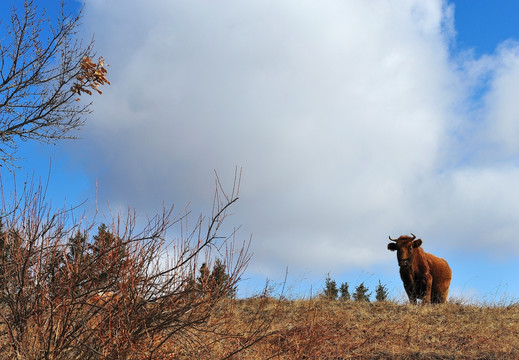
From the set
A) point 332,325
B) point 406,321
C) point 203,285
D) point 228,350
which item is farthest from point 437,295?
point 203,285

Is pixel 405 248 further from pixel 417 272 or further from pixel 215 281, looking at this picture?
pixel 215 281

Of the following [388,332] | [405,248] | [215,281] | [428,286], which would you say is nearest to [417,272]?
[428,286]

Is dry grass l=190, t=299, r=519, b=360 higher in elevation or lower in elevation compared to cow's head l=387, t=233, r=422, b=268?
lower

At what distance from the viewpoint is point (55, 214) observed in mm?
5992

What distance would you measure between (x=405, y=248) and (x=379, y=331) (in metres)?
4.91

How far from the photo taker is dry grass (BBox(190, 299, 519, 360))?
25.6 ft

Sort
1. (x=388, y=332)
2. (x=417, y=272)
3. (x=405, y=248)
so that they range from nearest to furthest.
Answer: (x=388, y=332) → (x=405, y=248) → (x=417, y=272)

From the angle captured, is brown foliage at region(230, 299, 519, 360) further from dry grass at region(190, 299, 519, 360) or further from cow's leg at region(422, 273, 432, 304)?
cow's leg at region(422, 273, 432, 304)

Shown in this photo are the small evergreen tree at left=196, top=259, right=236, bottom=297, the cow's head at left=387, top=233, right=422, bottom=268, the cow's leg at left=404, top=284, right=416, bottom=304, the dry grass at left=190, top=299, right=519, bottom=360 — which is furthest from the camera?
the cow's leg at left=404, top=284, right=416, bottom=304

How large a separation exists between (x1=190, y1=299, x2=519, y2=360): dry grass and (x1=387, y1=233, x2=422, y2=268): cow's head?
1.65m

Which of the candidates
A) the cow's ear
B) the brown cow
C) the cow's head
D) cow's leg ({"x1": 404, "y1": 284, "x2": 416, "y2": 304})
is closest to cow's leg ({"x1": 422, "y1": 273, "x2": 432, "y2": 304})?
the brown cow

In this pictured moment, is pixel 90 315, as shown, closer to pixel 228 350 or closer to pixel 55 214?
pixel 55 214

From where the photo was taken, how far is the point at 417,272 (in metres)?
14.1

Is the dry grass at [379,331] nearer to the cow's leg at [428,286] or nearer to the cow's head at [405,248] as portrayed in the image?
the cow's leg at [428,286]
